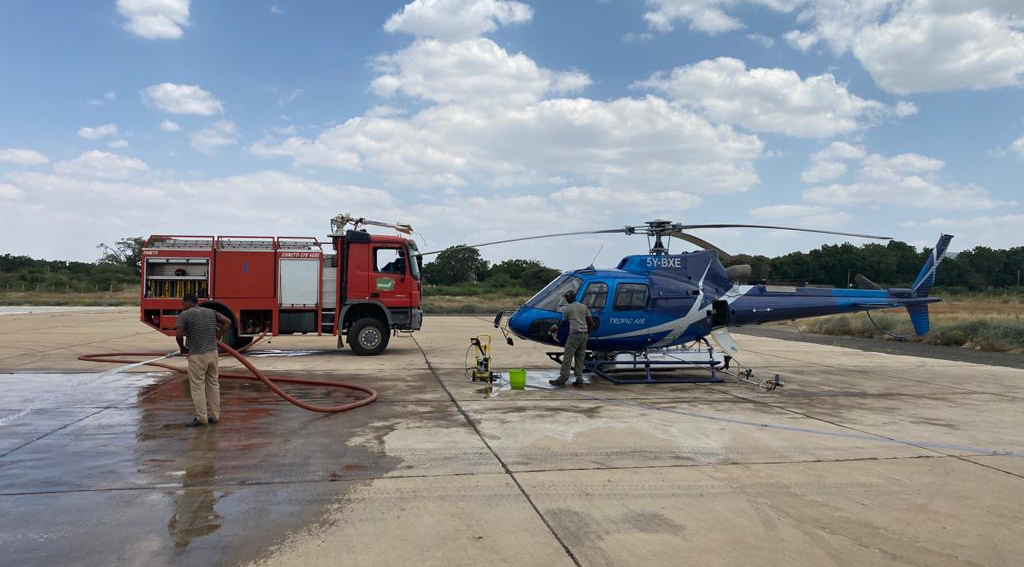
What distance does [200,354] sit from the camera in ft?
24.1

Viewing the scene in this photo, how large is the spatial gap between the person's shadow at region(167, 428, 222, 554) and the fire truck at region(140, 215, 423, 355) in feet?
25.8

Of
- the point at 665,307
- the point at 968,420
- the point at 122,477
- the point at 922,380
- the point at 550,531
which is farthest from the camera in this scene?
the point at 922,380

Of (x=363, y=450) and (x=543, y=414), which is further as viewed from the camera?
(x=543, y=414)

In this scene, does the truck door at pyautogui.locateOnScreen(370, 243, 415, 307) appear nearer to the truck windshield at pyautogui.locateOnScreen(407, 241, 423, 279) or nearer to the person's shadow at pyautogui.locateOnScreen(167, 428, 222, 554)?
the truck windshield at pyautogui.locateOnScreen(407, 241, 423, 279)

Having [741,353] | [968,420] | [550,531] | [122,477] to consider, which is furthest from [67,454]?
Answer: [741,353]

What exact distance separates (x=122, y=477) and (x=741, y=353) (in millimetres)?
15707

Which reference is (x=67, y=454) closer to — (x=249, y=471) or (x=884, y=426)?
(x=249, y=471)

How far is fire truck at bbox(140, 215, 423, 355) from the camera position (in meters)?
13.6

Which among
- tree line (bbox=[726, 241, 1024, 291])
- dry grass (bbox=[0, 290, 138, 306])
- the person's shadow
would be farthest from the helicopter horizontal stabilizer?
dry grass (bbox=[0, 290, 138, 306])

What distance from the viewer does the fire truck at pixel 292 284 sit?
13602 mm

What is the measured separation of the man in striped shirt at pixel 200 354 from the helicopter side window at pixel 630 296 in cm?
669

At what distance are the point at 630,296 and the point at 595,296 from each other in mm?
683

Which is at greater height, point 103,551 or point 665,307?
point 665,307

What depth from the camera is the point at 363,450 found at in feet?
20.8
